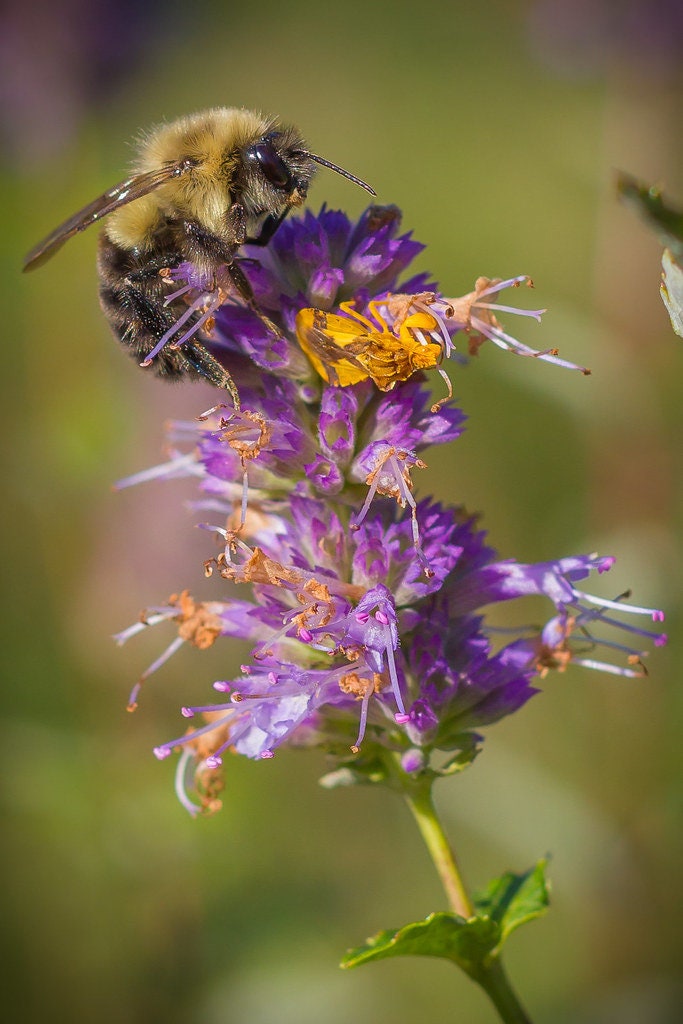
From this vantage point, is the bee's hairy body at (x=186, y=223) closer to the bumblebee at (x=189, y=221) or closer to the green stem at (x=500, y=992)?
the bumblebee at (x=189, y=221)

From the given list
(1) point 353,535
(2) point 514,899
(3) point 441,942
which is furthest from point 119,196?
(2) point 514,899

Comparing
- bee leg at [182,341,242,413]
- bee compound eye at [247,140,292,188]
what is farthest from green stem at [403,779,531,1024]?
bee compound eye at [247,140,292,188]

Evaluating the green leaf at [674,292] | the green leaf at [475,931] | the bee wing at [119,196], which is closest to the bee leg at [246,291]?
the bee wing at [119,196]

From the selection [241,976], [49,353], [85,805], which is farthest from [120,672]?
[49,353]

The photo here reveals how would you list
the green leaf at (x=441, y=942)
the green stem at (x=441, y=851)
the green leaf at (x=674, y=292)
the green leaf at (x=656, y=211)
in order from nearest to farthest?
the green leaf at (x=656, y=211), the green leaf at (x=674, y=292), the green leaf at (x=441, y=942), the green stem at (x=441, y=851)

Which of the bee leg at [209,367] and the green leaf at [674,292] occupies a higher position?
the bee leg at [209,367]

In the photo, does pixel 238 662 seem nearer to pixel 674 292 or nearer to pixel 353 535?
pixel 353 535
